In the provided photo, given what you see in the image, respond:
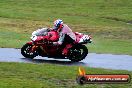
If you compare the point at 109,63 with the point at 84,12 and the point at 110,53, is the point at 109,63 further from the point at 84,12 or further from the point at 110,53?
the point at 84,12

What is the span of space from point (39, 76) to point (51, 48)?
4.98 m

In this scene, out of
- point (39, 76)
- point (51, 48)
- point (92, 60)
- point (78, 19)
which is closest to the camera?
point (39, 76)

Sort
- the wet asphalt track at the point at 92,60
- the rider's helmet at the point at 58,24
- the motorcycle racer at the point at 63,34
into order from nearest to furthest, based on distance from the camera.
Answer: the wet asphalt track at the point at 92,60, the rider's helmet at the point at 58,24, the motorcycle racer at the point at 63,34

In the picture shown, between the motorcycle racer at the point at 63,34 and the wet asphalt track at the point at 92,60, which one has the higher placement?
the motorcycle racer at the point at 63,34

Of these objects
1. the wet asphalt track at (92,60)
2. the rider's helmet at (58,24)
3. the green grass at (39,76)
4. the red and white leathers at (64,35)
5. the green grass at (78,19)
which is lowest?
the green grass at (78,19)

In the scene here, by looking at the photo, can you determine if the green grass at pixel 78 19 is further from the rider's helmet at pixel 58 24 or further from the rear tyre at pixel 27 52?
the rider's helmet at pixel 58 24

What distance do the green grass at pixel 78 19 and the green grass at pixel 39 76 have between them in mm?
7622

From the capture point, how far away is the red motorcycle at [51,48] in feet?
66.7

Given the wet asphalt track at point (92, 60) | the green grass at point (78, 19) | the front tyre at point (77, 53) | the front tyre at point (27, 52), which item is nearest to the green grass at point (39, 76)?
the wet asphalt track at point (92, 60)

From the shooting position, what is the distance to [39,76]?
15586 mm

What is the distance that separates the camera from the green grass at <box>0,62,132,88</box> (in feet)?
46.5

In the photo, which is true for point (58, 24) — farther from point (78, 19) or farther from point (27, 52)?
point (78, 19)

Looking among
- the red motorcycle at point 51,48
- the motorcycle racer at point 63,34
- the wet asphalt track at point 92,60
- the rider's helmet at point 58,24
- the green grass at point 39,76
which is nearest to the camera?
the green grass at point 39,76

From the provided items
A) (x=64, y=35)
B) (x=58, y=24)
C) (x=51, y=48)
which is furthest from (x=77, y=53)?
(x=58, y=24)
